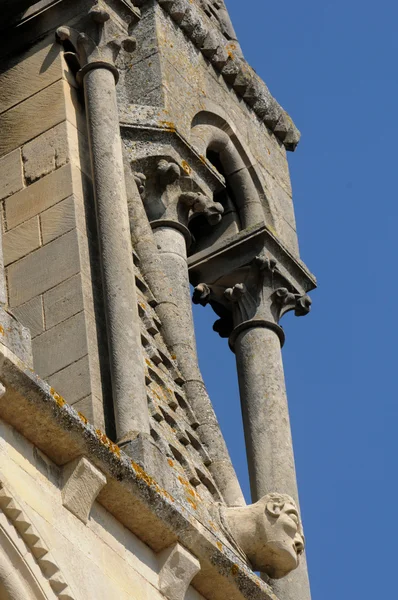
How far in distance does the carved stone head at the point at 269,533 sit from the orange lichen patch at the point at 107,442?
4.55ft

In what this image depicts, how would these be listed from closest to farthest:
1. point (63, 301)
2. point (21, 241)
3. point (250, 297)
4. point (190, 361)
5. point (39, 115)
Result: point (63, 301), point (21, 241), point (39, 115), point (190, 361), point (250, 297)

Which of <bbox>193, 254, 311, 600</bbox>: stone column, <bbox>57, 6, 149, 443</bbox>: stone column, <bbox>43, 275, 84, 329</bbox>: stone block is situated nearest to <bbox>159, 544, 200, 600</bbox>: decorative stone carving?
<bbox>57, 6, 149, 443</bbox>: stone column

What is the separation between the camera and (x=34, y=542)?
12141 millimetres

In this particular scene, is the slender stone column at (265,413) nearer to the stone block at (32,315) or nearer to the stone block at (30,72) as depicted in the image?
the stone block at (32,315)

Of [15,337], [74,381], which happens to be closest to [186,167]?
[74,381]

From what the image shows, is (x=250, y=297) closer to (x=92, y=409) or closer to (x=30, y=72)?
(x=30, y=72)

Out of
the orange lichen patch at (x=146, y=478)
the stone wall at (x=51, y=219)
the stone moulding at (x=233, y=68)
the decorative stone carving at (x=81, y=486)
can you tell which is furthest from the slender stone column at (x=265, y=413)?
the decorative stone carving at (x=81, y=486)

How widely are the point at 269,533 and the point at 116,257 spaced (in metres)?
1.73

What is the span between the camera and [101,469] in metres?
12.8

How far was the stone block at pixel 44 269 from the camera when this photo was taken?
565 inches

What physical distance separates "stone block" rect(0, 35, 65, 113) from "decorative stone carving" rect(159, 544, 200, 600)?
3.38 m

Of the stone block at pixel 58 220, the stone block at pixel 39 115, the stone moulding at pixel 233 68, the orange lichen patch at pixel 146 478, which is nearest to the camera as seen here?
the orange lichen patch at pixel 146 478

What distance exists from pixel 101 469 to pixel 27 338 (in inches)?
29.2

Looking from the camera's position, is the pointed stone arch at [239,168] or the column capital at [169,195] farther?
the pointed stone arch at [239,168]
